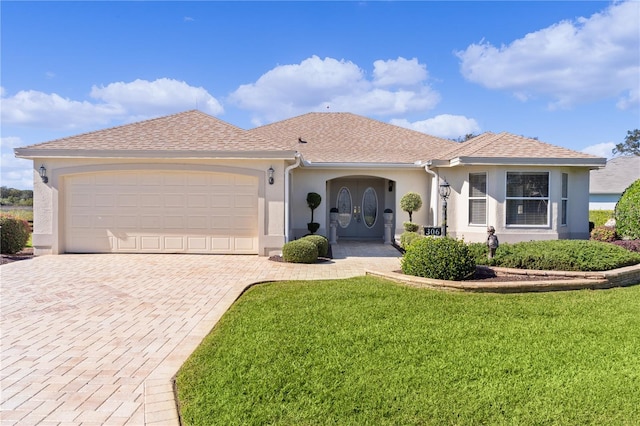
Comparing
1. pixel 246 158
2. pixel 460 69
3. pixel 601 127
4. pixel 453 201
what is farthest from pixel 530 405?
pixel 601 127

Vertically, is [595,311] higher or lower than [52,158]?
lower

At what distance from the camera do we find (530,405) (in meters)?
3.46

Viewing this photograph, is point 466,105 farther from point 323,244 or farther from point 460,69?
point 323,244

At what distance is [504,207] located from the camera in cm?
1305

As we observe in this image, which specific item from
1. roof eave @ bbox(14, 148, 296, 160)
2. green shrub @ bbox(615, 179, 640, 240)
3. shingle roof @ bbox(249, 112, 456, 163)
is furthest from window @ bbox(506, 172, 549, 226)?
roof eave @ bbox(14, 148, 296, 160)

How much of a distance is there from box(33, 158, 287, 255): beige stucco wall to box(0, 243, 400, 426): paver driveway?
1.09m

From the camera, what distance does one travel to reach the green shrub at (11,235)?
12.2m

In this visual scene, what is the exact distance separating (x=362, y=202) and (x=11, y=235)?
12602mm

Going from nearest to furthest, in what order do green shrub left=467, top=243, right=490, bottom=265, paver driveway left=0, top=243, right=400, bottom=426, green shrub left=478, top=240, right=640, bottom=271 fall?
paver driveway left=0, top=243, right=400, bottom=426, green shrub left=478, top=240, right=640, bottom=271, green shrub left=467, top=243, right=490, bottom=265

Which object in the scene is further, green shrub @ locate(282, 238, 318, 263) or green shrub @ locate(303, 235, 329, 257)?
green shrub @ locate(303, 235, 329, 257)

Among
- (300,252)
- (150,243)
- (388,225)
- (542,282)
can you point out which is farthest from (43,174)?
(542,282)

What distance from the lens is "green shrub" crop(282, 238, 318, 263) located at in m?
11.0

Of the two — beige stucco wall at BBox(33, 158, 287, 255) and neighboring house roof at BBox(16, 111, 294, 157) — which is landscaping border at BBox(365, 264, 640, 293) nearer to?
beige stucco wall at BBox(33, 158, 287, 255)

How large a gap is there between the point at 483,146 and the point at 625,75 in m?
9.67
